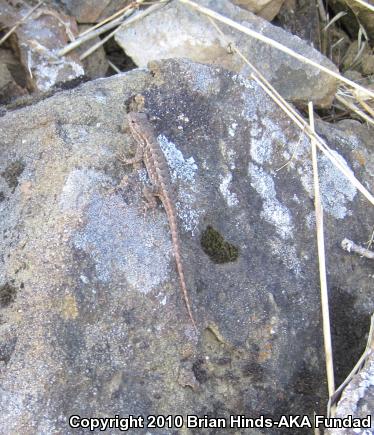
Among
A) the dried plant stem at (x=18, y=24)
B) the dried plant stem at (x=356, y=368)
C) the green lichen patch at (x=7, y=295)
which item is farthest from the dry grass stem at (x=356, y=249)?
the dried plant stem at (x=18, y=24)

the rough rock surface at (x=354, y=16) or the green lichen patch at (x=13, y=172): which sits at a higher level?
the green lichen patch at (x=13, y=172)

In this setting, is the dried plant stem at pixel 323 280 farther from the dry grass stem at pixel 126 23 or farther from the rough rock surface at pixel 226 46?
the dry grass stem at pixel 126 23

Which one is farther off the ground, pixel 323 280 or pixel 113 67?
pixel 113 67

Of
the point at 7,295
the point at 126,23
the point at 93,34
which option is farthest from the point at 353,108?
the point at 7,295

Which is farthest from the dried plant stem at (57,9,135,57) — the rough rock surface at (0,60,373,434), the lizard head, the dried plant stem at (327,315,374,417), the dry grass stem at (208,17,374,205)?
the dried plant stem at (327,315,374,417)

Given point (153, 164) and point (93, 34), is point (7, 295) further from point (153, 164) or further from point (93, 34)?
point (93, 34)
